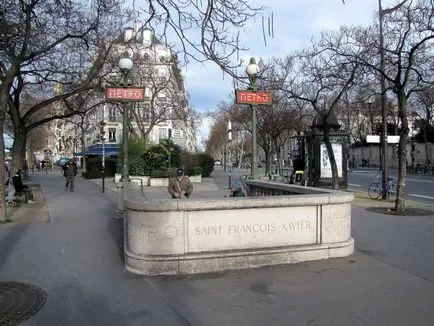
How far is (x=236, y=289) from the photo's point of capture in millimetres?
6270

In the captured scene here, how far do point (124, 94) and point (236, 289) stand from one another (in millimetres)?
8331

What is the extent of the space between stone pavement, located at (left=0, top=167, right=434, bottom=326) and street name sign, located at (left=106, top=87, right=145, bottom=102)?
4617 mm

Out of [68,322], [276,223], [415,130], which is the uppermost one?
[415,130]

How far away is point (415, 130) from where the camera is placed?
67438 mm

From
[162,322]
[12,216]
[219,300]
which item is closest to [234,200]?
[219,300]

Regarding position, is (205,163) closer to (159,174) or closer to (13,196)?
(159,174)

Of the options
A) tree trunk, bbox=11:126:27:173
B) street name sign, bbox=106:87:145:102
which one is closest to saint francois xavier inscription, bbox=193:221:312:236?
street name sign, bbox=106:87:145:102

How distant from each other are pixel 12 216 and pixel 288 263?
1030 centimetres

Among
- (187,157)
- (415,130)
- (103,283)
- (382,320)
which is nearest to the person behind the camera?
(382,320)

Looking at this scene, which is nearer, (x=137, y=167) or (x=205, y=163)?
(x=137, y=167)

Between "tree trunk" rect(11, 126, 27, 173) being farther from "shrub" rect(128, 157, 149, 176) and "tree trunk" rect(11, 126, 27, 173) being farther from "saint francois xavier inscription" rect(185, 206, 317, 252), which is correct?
"saint francois xavier inscription" rect(185, 206, 317, 252)

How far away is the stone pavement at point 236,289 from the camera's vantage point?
5.26 m

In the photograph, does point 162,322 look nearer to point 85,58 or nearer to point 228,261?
point 228,261

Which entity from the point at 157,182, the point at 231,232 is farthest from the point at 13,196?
the point at 231,232
